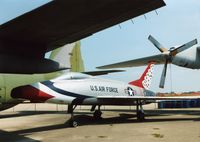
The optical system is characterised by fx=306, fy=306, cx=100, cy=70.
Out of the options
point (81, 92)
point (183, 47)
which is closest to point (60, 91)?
point (81, 92)

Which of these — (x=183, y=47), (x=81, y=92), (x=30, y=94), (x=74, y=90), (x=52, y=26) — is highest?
(x=183, y=47)

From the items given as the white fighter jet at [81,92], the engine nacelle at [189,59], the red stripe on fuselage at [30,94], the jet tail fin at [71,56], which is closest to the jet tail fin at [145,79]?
the white fighter jet at [81,92]

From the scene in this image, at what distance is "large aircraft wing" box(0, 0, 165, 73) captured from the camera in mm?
6941

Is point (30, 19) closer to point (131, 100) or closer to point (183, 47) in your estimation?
point (131, 100)

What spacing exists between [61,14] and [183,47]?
1835 cm

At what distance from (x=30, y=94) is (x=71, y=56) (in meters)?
5.08

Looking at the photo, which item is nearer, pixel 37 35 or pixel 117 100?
pixel 37 35

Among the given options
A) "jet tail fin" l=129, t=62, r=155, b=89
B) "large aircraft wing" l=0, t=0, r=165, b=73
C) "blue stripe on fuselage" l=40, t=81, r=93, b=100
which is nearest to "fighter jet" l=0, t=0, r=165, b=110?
"large aircraft wing" l=0, t=0, r=165, b=73

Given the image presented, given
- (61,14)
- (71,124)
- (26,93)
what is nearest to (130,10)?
(61,14)

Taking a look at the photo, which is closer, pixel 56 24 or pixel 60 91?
pixel 56 24

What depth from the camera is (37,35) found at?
28.6ft

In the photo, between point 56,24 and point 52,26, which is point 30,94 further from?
point 56,24

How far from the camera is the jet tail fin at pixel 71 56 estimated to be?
17.9 m

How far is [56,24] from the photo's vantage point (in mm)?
7992
